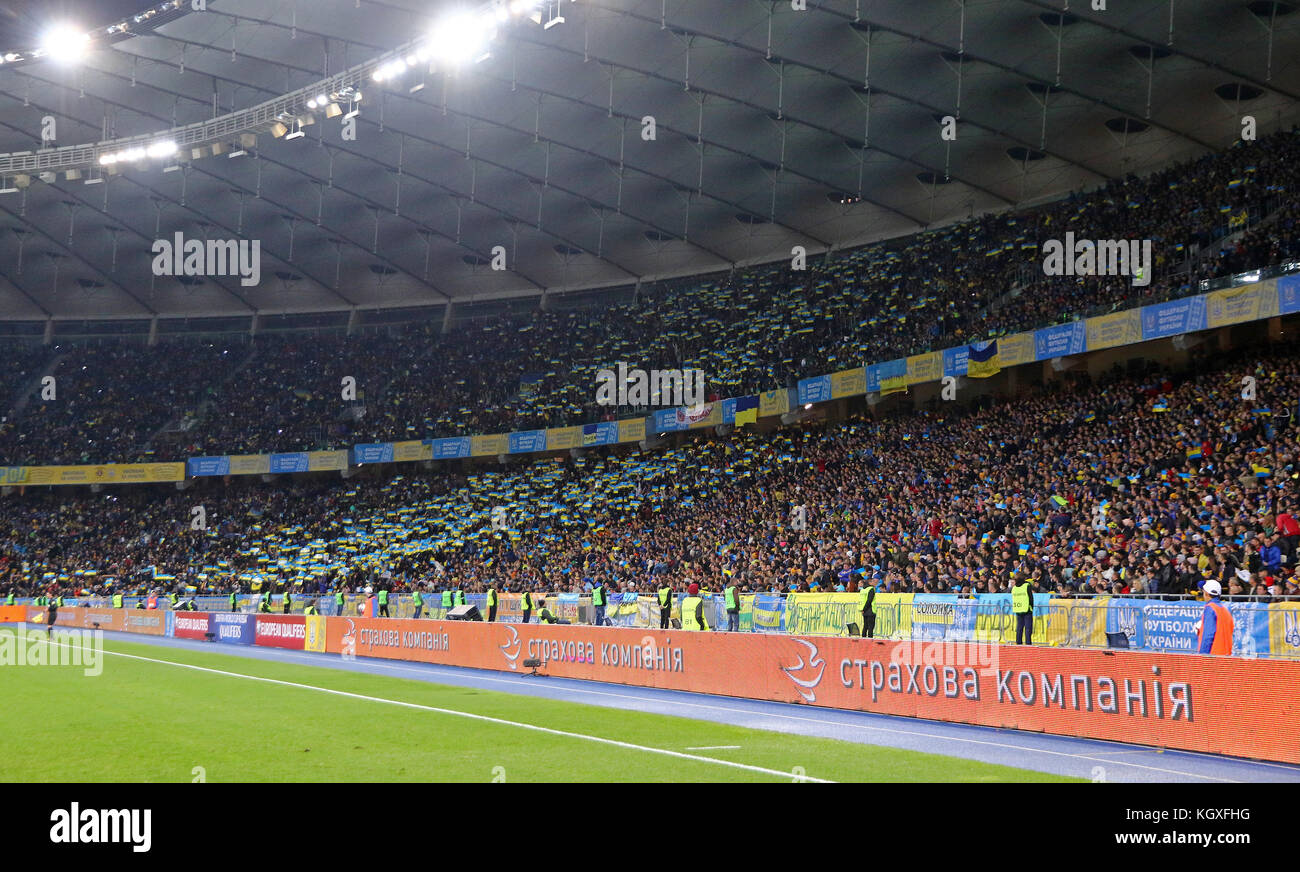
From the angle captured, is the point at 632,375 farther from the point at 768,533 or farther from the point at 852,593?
the point at 852,593

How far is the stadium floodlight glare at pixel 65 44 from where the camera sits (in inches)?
1319

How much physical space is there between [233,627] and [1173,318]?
2983cm

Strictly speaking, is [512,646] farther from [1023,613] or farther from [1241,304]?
[1241,304]

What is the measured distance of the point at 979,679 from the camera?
14109 millimetres

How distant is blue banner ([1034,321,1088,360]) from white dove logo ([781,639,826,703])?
18473mm

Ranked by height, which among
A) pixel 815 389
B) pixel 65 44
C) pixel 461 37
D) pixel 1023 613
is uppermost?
pixel 65 44

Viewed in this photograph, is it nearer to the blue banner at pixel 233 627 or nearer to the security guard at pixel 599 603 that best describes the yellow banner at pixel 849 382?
the security guard at pixel 599 603

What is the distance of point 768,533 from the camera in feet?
112

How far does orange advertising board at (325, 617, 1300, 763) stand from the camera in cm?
1092

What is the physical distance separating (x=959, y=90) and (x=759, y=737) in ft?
89.1

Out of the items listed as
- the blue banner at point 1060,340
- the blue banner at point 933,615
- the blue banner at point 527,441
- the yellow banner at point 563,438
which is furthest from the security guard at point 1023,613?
the blue banner at point 527,441

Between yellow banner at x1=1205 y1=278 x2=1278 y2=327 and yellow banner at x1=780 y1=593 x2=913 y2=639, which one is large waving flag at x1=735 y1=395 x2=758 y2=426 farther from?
yellow banner at x1=1205 y1=278 x2=1278 y2=327
